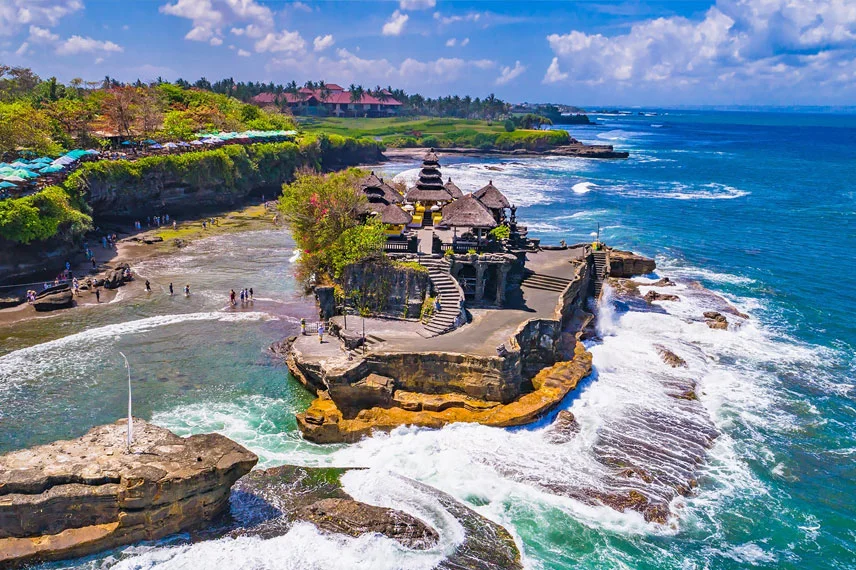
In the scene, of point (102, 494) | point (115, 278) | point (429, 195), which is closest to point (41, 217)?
point (115, 278)

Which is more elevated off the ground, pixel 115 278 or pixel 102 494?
pixel 115 278

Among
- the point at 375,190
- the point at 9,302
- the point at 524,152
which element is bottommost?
the point at 9,302

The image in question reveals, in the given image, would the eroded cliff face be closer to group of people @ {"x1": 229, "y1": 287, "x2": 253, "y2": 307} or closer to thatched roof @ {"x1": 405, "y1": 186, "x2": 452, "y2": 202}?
thatched roof @ {"x1": 405, "y1": 186, "x2": 452, "y2": 202}

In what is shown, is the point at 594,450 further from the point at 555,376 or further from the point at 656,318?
the point at 656,318

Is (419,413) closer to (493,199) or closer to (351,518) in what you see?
(351,518)

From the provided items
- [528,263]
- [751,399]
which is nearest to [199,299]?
[528,263]
